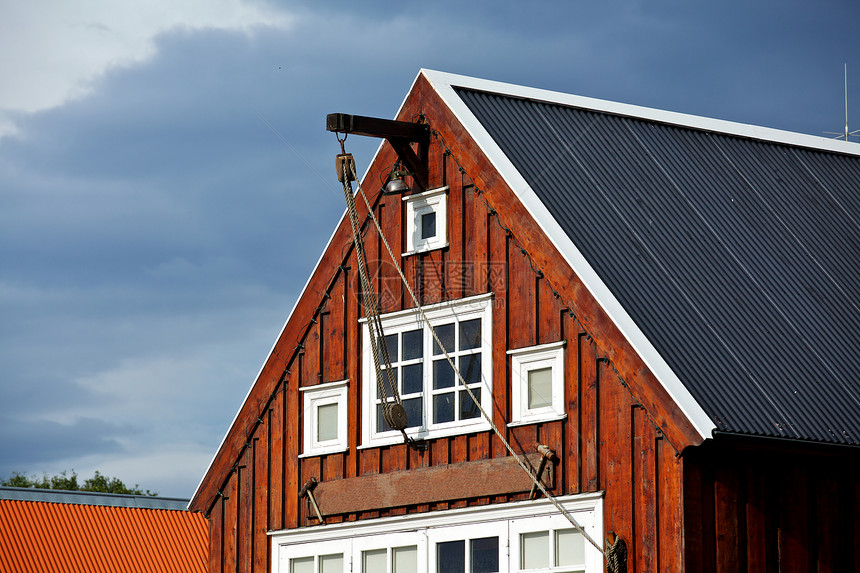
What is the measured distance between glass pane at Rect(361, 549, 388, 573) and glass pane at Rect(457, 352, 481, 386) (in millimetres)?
2868

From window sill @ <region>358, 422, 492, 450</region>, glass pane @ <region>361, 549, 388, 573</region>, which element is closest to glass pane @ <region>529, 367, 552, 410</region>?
window sill @ <region>358, 422, 492, 450</region>

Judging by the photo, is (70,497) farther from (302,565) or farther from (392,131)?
(392,131)

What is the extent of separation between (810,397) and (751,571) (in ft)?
8.36

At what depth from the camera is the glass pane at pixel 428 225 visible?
72.4ft

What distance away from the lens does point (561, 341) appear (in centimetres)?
1969

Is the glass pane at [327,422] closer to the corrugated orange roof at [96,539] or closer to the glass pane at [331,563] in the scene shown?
the glass pane at [331,563]

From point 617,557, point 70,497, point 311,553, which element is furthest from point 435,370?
point 70,497

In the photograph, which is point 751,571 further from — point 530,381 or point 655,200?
point 655,200

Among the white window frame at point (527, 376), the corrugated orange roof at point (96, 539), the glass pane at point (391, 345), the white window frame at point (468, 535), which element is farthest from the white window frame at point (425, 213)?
the corrugated orange roof at point (96, 539)

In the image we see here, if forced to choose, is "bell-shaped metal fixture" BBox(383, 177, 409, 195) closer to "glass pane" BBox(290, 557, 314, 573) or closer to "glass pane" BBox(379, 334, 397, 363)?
"glass pane" BBox(379, 334, 397, 363)

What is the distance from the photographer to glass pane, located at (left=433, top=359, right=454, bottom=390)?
21.3 m

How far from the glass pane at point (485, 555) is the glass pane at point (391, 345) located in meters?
3.19

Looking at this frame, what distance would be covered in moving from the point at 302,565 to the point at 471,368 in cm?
439

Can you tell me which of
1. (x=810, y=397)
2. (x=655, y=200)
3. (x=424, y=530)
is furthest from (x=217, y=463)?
(x=810, y=397)
